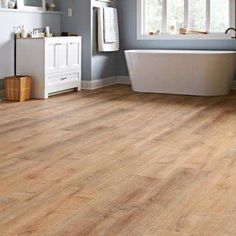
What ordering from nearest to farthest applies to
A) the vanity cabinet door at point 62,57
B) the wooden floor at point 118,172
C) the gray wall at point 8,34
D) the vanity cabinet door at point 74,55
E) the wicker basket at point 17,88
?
1. the wooden floor at point 118,172
2. the wicker basket at point 17,88
3. the gray wall at point 8,34
4. the vanity cabinet door at point 62,57
5. the vanity cabinet door at point 74,55

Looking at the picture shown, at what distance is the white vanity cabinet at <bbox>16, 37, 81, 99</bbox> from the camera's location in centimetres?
617

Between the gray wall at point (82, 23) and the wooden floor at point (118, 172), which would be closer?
the wooden floor at point (118, 172)

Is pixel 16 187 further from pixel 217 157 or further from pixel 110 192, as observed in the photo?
pixel 217 157

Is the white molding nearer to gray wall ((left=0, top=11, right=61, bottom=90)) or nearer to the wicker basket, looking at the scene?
gray wall ((left=0, top=11, right=61, bottom=90))

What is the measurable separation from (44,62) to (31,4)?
3.47ft

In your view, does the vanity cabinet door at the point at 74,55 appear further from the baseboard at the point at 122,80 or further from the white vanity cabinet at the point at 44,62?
the baseboard at the point at 122,80

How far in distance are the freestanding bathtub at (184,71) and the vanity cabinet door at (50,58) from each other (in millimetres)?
1228

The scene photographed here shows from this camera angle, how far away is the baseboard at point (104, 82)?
7406 mm

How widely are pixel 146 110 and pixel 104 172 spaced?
252 cm

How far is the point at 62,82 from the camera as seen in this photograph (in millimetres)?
6676

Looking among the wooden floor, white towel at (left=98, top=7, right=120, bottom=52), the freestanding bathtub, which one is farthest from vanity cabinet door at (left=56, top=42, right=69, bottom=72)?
the wooden floor

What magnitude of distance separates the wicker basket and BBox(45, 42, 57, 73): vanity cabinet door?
0.33 metres

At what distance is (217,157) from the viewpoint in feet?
11.1

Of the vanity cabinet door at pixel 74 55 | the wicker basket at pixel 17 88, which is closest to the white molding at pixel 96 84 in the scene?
the vanity cabinet door at pixel 74 55
